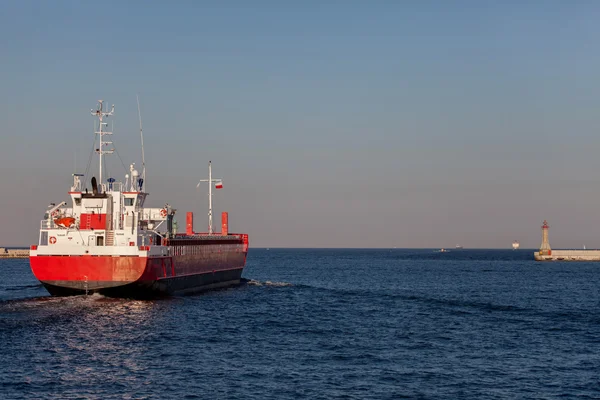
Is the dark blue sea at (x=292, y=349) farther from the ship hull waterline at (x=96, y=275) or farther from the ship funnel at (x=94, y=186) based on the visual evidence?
the ship funnel at (x=94, y=186)

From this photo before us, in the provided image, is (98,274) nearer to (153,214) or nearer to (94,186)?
(94,186)

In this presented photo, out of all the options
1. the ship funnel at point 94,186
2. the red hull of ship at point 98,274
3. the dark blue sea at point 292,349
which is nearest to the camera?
the dark blue sea at point 292,349

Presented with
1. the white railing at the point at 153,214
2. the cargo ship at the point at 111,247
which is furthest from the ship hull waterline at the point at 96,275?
the white railing at the point at 153,214

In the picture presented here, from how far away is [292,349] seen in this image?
134 feet

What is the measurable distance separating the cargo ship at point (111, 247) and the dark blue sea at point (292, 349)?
1722 mm

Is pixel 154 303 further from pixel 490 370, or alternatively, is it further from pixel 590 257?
pixel 590 257

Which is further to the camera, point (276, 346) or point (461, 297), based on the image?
point (461, 297)

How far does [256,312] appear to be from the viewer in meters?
58.2

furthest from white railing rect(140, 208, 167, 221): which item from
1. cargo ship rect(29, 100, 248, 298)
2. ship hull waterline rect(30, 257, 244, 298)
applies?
ship hull waterline rect(30, 257, 244, 298)

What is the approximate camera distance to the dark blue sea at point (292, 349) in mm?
31500

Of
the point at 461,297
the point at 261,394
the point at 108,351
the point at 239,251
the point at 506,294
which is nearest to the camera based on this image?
the point at 261,394

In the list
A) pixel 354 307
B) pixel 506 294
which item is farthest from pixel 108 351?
pixel 506 294

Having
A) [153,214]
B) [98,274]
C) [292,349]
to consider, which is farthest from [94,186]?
[292,349]

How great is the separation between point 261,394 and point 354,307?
33.8 meters
